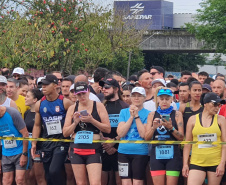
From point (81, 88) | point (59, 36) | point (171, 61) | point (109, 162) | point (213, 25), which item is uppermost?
point (213, 25)

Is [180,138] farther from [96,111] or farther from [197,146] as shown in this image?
[96,111]

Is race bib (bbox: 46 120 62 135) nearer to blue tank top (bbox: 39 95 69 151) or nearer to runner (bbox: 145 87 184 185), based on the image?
blue tank top (bbox: 39 95 69 151)

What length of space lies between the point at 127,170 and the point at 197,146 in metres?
1.19

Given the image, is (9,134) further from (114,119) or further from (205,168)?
(205,168)

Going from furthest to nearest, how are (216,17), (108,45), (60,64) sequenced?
(216,17) < (108,45) < (60,64)

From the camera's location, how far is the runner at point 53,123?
9109 mm

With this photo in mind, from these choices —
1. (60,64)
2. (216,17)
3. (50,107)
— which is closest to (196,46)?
(216,17)

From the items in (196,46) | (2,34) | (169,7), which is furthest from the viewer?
(169,7)

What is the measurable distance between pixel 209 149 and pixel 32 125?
352cm

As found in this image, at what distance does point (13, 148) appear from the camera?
9219 mm

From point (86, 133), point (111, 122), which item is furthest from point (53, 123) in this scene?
point (111, 122)

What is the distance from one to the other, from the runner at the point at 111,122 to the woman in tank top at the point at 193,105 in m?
0.98

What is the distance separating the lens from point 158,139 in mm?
8234

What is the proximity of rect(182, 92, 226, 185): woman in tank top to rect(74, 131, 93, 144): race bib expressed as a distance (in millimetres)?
1539
